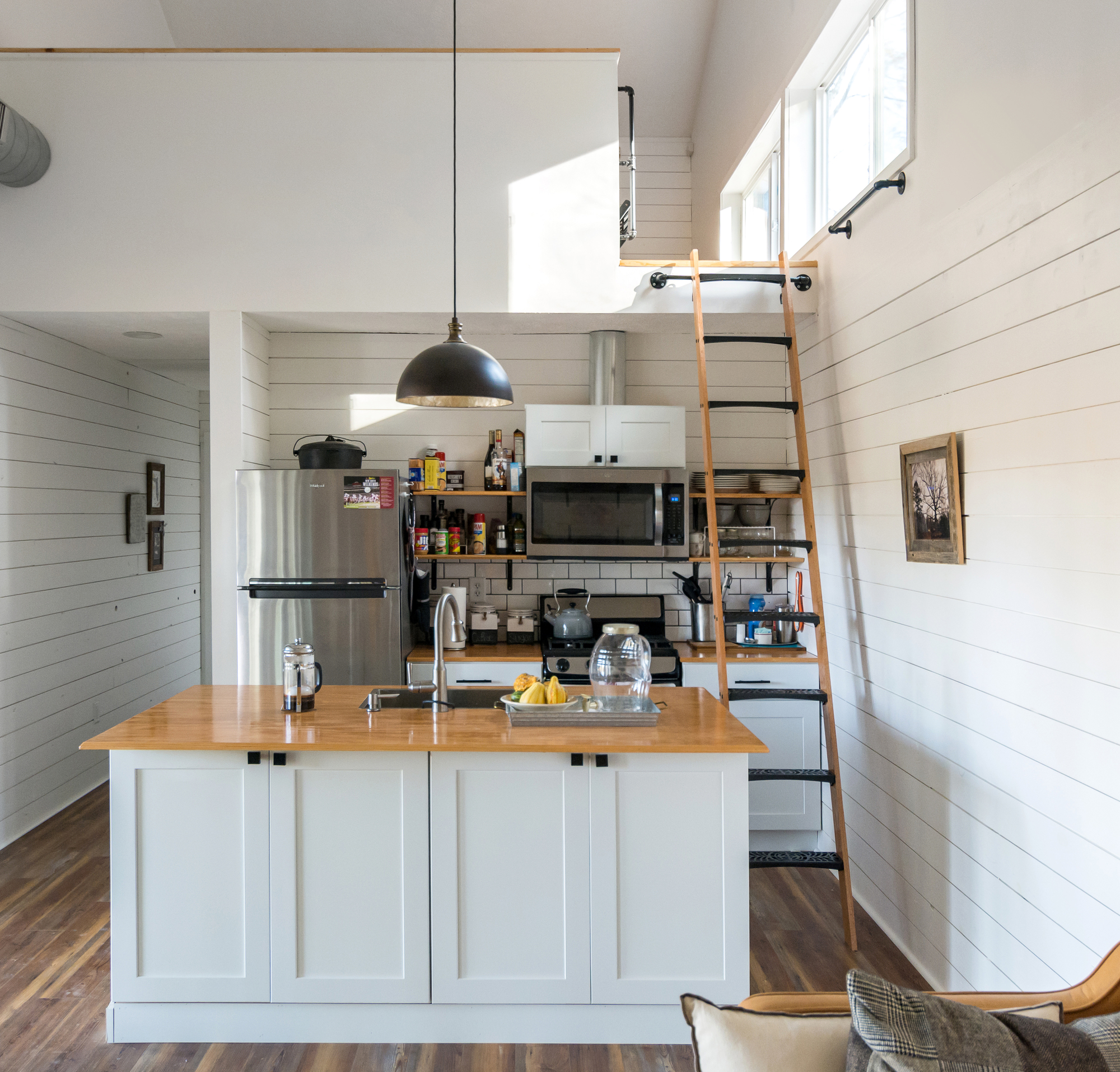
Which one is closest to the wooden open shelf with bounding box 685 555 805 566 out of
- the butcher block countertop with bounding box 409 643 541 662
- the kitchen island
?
the butcher block countertop with bounding box 409 643 541 662

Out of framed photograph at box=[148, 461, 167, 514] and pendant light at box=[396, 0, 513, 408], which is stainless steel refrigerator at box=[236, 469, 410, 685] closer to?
pendant light at box=[396, 0, 513, 408]

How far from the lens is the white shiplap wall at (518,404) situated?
179 inches

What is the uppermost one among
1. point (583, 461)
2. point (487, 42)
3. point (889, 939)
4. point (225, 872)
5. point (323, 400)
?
point (487, 42)

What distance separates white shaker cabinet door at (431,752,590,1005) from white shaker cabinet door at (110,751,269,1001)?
515 mm

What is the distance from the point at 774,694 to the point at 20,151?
3850 mm

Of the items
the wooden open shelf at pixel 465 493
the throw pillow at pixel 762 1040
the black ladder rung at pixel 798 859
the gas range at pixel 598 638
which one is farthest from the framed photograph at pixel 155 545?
the throw pillow at pixel 762 1040

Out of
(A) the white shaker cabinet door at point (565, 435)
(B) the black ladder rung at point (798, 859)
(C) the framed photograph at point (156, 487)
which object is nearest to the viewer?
(B) the black ladder rung at point (798, 859)

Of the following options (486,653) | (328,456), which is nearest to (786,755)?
(486,653)

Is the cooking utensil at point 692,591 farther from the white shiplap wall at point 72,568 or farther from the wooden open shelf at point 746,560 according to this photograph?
the white shiplap wall at point 72,568

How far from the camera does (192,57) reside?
3859 mm

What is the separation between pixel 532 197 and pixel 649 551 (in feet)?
5.75

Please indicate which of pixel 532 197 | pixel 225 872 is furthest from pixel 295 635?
pixel 532 197

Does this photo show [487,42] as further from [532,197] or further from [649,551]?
[649,551]

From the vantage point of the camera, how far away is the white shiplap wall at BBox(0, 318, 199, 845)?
4098mm
